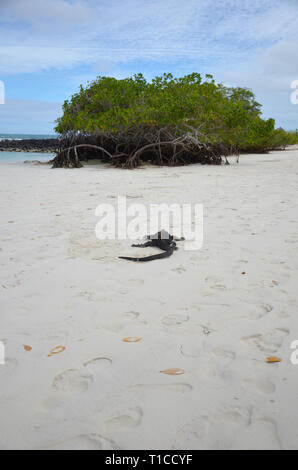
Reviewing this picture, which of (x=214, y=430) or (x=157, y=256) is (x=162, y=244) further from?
(x=214, y=430)

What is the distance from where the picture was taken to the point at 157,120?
41.0 feet

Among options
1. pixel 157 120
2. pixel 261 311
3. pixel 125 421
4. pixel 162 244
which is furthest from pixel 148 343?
pixel 157 120

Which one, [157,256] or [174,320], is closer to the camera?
[174,320]

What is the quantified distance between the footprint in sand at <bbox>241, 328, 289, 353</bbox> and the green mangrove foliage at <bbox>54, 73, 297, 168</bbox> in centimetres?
1068

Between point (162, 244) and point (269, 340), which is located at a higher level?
point (162, 244)

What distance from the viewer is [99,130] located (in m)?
12.9

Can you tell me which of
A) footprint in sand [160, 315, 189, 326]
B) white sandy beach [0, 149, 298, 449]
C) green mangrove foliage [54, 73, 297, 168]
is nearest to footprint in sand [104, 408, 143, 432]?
white sandy beach [0, 149, 298, 449]

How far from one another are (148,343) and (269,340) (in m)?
0.61

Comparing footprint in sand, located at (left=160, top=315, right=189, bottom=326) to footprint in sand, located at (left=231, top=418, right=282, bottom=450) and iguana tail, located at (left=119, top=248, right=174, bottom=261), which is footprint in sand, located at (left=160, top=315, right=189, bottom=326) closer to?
footprint in sand, located at (left=231, top=418, right=282, bottom=450)

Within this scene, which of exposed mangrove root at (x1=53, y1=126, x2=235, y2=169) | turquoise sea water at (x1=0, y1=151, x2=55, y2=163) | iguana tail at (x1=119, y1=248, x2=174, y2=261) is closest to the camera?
iguana tail at (x1=119, y1=248, x2=174, y2=261)

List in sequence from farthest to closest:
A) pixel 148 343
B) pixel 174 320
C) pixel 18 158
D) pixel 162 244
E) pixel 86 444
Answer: pixel 18 158 → pixel 162 244 → pixel 174 320 → pixel 148 343 → pixel 86 444

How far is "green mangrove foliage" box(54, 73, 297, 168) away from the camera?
39.2 feet

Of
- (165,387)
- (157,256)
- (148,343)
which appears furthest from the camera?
(157,256)

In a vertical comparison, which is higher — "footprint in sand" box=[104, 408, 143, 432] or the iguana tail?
the iguana tail
